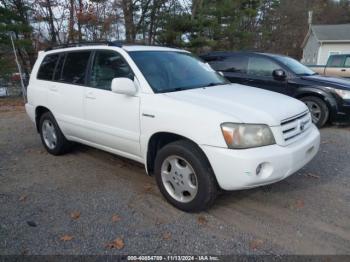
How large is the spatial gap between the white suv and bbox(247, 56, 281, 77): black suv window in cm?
339

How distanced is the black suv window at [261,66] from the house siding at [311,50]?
26692 mm

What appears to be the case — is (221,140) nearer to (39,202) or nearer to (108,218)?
→ (108,218)

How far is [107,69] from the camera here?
167 inches

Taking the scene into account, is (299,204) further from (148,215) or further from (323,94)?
(323,94)

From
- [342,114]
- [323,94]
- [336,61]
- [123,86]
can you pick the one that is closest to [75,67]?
[123,86]

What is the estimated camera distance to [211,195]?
3.25 meters

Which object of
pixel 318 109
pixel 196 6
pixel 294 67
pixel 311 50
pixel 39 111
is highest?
pixel 196 6

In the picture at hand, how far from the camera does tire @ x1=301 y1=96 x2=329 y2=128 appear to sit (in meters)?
7.13

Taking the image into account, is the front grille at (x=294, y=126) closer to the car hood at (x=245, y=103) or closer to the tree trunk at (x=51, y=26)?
the car hood at (x=245, y=103)

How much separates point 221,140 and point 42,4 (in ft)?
60.8

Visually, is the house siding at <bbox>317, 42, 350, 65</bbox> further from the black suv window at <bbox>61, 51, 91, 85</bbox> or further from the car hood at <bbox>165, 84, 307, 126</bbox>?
the black suv window at <bbox>61, 51, 91, 85</bbox>

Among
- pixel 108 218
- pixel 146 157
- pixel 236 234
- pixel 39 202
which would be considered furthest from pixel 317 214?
pixel 39 202

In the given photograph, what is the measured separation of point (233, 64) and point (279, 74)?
1.37m

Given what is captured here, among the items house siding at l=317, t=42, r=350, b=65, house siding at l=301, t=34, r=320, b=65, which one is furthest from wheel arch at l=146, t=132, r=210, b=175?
house siding at l=301, t=34, r=320, b=65
